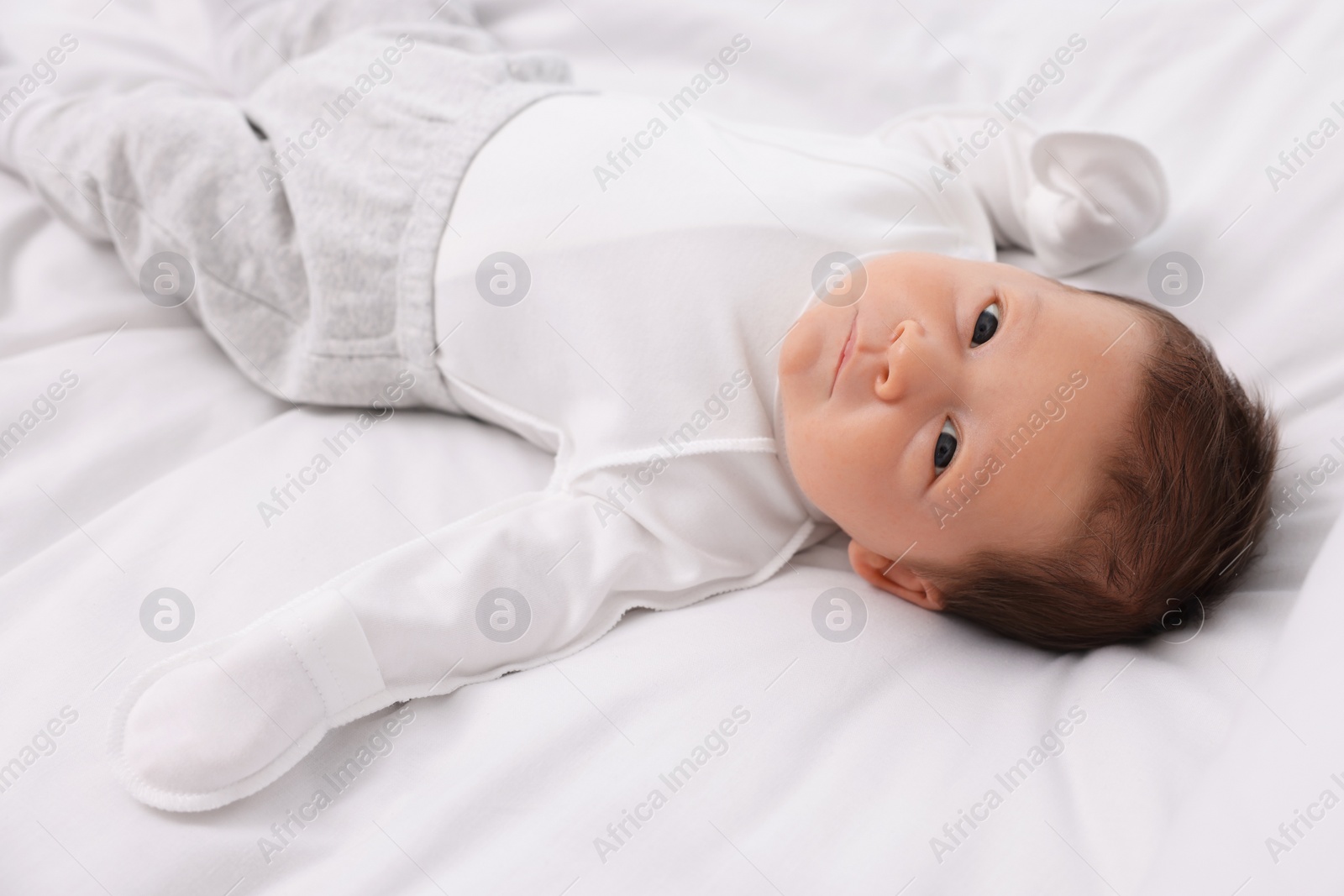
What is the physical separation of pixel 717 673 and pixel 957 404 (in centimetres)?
36

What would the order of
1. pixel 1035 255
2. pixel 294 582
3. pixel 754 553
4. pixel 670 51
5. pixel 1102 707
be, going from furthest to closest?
pixel 670 51 → pixel 1035 255 → pixel 754 553 → pixel 294 582 → pixel 1102 707

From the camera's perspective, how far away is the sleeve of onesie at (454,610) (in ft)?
2.84

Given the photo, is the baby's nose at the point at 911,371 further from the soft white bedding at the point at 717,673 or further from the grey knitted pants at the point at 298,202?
the grey knitted pants at the point at 298,202

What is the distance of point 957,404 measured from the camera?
0.99 meters

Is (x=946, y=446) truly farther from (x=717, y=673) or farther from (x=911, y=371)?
(x=717, y=673)

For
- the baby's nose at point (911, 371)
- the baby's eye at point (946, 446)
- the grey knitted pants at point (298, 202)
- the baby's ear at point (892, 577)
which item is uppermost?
the baby's nose at point (911, 371)

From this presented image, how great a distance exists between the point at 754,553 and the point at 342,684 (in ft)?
1.56

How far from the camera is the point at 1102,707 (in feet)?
3.05

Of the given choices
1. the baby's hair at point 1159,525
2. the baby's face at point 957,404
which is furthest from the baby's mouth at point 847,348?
the baby's hair at point 1159,525

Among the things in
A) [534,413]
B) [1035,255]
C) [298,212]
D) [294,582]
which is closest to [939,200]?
[1035,255]

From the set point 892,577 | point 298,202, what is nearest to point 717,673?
point 892,577

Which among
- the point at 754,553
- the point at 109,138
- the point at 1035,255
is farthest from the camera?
the point at 1035,255

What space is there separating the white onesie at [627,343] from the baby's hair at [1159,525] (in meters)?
0.27

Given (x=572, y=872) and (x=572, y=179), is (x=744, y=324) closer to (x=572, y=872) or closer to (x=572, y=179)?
(x=572, y=179)
